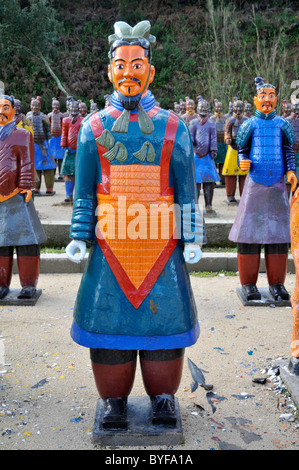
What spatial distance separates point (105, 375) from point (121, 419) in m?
0.24

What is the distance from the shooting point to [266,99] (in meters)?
4.56

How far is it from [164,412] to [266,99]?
112 inches

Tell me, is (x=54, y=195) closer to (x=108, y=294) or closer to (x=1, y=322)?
(x=1, y=322)

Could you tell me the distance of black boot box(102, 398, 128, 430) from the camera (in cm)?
279

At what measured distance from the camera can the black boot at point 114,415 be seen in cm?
279

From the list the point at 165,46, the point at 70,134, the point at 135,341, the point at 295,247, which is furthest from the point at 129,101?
the point at 165,46

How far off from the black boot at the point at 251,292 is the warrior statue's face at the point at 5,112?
2554 millimetres

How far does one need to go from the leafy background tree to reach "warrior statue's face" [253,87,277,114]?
557 inches

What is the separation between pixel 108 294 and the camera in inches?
105

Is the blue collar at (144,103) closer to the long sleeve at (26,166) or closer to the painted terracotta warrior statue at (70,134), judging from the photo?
the long sleeve at (26,166)

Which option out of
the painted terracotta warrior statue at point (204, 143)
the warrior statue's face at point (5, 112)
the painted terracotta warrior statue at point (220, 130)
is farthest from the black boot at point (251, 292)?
the painted terracotta warrior statue at point (220, 130)

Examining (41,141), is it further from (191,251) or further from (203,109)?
(191,251)

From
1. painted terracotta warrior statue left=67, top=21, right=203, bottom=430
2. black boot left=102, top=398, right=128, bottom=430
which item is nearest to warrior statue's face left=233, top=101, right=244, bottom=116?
painted terracotta warrior statue left=67, top=21, right=203, bottom=430

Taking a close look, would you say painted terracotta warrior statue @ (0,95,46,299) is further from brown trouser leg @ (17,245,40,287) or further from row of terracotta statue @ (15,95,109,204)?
row of terracotta statue @ (15,95,109,204)
